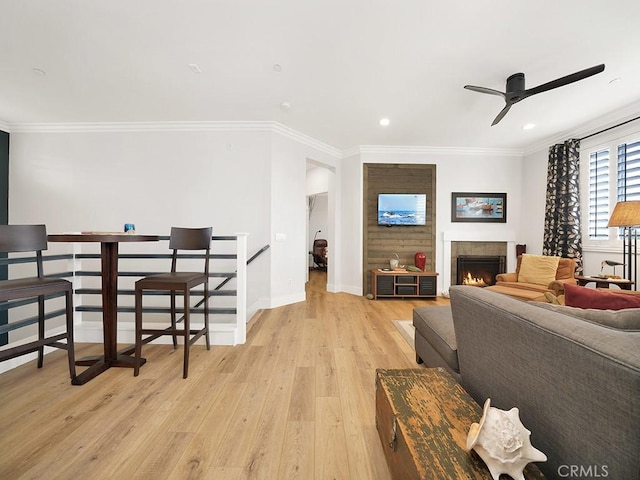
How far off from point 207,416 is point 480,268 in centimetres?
509

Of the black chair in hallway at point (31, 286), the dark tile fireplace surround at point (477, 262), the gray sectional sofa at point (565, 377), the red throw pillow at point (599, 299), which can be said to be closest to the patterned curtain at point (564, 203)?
the dark tile fireplace surround at point (477, 262)

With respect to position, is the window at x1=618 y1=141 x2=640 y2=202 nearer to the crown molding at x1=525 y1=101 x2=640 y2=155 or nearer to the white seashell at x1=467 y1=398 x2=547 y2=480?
the crown molding at x1=525 y1=101 x2=640 y2=155

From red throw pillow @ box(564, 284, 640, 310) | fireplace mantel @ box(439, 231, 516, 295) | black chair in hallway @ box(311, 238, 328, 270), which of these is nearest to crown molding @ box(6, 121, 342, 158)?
fireplace mantel @ box(439, 231, 516, 295)

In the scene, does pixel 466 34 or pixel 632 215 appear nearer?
pixel 466 34

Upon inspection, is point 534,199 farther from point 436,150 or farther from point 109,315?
point 109,315

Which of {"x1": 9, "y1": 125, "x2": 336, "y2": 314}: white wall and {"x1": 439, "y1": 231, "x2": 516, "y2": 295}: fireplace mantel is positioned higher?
{"x1": 9, "y1": 125, "x2": 336, "y2": 314}: white wall

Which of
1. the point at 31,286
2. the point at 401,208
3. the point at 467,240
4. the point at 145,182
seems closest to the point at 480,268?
the point at 467,240

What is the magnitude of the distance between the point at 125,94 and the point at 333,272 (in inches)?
162

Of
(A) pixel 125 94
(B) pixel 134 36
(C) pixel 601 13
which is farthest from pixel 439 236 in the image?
(A) pixel 125 94

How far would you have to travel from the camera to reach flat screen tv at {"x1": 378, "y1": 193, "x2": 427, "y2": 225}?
4.78 meters

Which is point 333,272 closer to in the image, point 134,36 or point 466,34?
point 466,34

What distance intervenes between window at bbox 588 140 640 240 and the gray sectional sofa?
401cm

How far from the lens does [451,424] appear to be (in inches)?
35.9

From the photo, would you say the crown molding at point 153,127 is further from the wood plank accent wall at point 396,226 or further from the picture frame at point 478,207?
the picture frame at point 478,207
